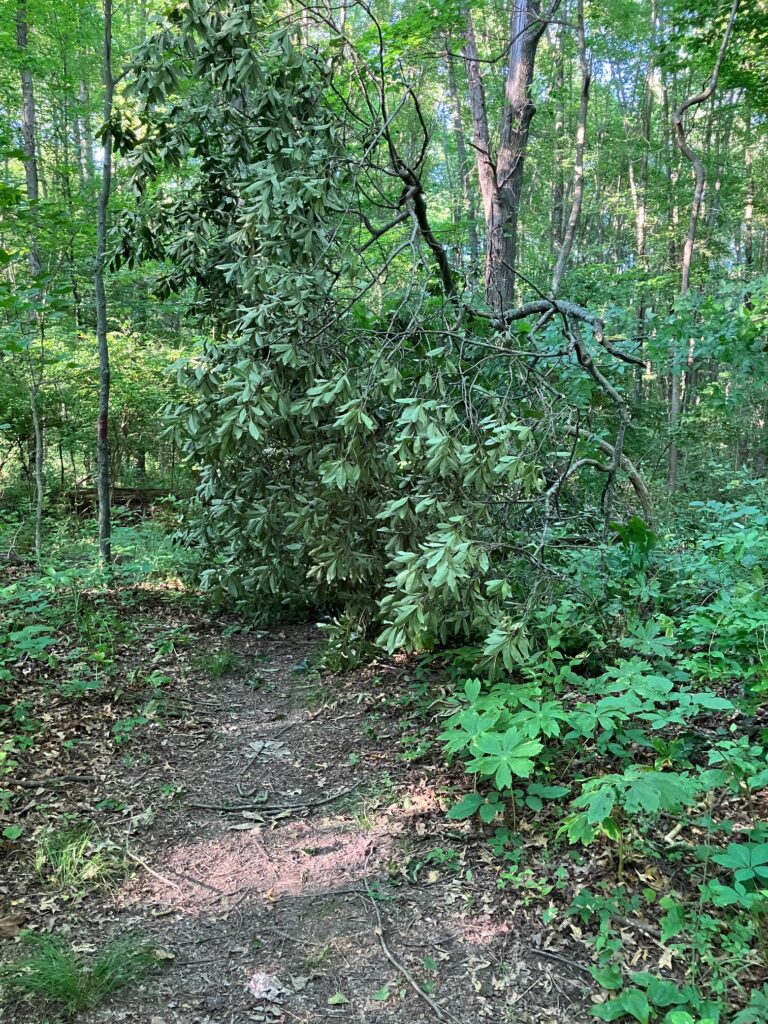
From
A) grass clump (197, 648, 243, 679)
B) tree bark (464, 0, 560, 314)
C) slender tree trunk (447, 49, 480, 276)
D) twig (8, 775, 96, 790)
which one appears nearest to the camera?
twig (8, 775, 96, 790)

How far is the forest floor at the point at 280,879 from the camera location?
6.81 feet

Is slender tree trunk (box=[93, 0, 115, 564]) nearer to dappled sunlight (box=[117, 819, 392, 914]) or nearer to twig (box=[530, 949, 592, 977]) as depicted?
dappled sunlight (box=[117, 819, 392, 914])

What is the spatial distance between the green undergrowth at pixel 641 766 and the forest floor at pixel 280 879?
14 centimetres

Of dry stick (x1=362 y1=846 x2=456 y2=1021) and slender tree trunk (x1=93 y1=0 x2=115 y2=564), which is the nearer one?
dry stick (x1=362 y1=846 x2=456 y2=1021)

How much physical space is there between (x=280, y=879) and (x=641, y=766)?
1471 millimetres

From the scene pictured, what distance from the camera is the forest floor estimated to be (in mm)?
2076

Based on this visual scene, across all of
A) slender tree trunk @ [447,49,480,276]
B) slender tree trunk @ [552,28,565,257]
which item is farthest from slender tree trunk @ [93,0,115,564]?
slender tree trunk @ [552,28,565,257]

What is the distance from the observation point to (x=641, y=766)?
8.00 ft

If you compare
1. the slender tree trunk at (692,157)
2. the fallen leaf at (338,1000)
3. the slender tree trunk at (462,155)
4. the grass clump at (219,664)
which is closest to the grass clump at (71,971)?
the fallen leaf at (338,1000)

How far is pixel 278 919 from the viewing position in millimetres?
2389

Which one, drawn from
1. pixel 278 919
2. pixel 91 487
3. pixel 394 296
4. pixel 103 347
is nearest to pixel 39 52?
pixel 91 487

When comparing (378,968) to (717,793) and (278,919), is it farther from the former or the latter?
(717,793)

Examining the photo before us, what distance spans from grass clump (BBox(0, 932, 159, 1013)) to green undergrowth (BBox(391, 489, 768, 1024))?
1.26 metres

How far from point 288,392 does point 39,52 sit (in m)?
11.4
